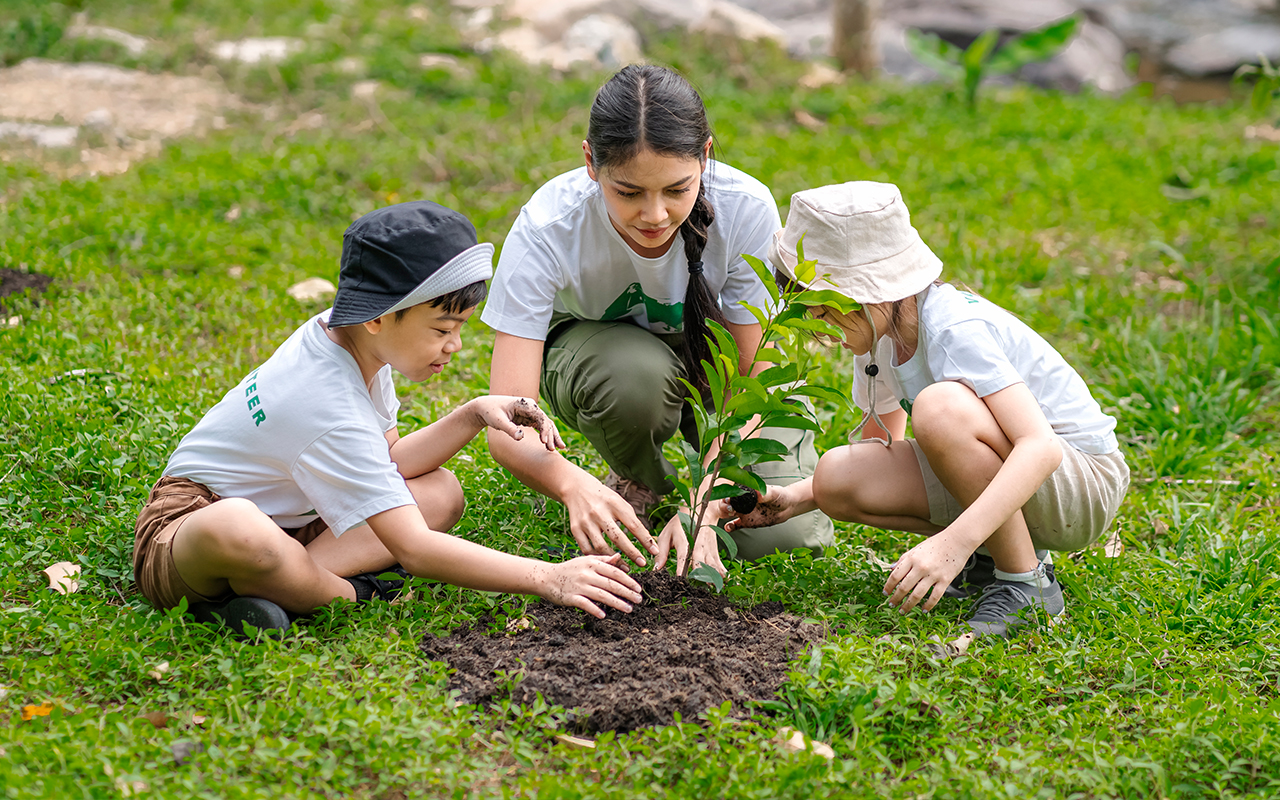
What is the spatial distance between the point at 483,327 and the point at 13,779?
3048 mm

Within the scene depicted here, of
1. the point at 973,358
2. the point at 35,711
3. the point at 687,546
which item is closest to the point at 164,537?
the point at 35,711

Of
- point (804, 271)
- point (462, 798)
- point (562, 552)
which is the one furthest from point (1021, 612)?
point (462, 798)

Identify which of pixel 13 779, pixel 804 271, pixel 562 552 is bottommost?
pixel 562 552

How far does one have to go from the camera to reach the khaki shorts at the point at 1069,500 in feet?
9.09

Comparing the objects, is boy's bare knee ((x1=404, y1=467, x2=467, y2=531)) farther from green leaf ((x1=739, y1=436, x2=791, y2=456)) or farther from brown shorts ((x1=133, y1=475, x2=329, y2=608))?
green leaf ((x1=739, y1=436, x2=791, y2=456))

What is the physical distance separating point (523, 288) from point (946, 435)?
4.03 ft

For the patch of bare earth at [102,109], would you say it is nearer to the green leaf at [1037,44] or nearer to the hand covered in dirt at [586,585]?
the hand covered in dirt at [586,585]

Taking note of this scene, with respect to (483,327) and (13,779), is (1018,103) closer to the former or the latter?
(483,327)

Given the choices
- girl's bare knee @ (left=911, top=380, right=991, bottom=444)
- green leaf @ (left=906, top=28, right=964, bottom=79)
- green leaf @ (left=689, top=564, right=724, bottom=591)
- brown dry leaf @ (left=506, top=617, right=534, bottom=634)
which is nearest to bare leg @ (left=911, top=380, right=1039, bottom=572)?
girl's bare knee @ (left=911, top=380, right=991, bottom=444)

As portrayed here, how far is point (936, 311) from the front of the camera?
2736 millimetres

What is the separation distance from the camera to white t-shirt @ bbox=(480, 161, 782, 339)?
3.07 m

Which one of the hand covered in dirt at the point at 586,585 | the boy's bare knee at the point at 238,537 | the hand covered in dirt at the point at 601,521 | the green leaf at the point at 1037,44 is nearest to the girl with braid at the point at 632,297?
the hand covered in dirt at the point at 601,521

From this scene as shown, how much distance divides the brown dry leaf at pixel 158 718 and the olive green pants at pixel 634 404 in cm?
146

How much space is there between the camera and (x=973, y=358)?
266 centimetres
